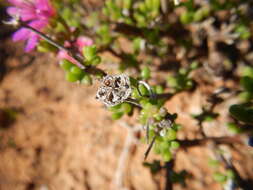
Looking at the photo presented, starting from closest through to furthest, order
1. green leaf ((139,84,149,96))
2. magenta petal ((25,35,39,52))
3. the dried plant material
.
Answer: the dried plant material
green leaf ((139,84,149,96))
magenta petal ((25,35,39,52))

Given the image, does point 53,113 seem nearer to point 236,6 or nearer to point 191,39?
point 191,39

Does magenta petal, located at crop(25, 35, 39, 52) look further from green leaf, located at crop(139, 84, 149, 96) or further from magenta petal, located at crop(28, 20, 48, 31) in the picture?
green leaf, located at crop(139, 84, 149, 96)

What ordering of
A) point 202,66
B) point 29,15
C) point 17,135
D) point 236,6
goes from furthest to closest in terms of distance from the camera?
point 17,135
point 202,66
point 236,6
point 29,15

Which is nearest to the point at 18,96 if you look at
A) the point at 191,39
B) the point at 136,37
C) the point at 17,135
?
the point at 17,135

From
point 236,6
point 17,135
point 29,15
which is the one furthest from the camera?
point 17,135

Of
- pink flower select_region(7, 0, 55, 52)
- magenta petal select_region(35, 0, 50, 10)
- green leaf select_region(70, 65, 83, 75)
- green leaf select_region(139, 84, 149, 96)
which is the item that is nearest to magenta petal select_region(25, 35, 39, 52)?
pink flower select_region(7, 0, 55, 52)
